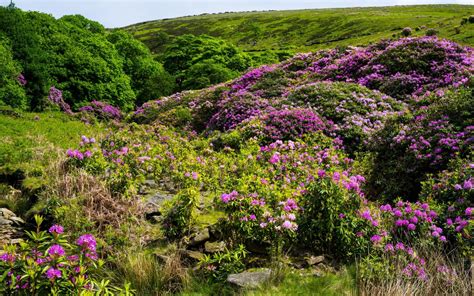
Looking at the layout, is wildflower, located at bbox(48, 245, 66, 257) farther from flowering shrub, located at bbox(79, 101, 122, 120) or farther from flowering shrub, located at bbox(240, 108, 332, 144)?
flowering shrub, located at bbox(79, 101, 122, 120)

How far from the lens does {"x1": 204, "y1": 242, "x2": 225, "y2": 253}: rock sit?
221 inches

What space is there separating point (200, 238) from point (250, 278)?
1.27 meters

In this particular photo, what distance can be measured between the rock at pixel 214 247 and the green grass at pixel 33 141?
17.3 ft

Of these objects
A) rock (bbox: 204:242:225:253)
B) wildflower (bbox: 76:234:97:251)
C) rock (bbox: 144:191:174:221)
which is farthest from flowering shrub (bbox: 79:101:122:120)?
wildflower (bbox: 76:234:97:251)

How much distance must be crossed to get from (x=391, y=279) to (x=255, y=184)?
8.51 feet

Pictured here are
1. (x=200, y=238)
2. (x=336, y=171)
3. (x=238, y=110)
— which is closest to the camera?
(x=200, y=238)

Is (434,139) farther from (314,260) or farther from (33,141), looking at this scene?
(33,141)

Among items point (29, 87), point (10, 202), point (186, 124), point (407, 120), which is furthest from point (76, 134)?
point (407, 120)

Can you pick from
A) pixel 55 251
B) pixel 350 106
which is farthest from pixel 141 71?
pixel 55 251

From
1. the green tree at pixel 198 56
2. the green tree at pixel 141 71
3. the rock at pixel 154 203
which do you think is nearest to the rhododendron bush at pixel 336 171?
the rock at pixel 154 203

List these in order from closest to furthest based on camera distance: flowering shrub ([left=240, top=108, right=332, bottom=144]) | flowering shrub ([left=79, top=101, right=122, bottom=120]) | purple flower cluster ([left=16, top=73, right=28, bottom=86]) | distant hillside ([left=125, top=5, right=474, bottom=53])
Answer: flowering shrub ([left=240, top=108, right=332, bottom=144]), purple flower cluster ([left=16, top=73, right=28, bottom=86]), flowering shrub ([left=79, top=101, right=122, bottom=120]), distant hillside ([left=125, top=5, right=474, bottom=53])

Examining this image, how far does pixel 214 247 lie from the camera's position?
5.70 m

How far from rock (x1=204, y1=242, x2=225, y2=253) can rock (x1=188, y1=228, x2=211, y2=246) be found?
103 mm

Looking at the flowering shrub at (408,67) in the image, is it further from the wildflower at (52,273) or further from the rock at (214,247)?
the wildflower at (52,273)
